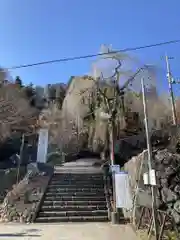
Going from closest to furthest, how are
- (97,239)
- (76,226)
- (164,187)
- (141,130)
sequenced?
(97,239) → (164,187) → (76,226) → (141,130)

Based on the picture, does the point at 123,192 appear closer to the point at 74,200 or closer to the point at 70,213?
the point at 70,213

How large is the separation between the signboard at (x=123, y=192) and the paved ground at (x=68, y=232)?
71 centimetres

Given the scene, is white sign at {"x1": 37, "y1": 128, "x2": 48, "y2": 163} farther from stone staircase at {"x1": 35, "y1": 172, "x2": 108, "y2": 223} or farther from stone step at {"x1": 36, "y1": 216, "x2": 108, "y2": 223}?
stone step at {"x1": 36, "y1": 216, "x2": 108, "y2": 223}

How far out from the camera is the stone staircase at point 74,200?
33.2ft

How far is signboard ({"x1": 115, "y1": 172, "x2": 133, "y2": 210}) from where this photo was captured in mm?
9266

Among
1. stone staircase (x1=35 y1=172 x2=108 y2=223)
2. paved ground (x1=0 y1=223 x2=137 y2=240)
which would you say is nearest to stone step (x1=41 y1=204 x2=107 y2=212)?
stone staircase (x1=35 y1=172 x2=108 y2=223)

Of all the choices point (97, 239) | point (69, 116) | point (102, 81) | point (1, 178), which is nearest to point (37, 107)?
point (69, 116)

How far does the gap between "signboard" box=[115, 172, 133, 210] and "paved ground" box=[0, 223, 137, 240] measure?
2.32 ft

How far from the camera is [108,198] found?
37.9 ft

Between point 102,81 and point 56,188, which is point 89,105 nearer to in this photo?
point 102,81

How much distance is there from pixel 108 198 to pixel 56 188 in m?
2.50

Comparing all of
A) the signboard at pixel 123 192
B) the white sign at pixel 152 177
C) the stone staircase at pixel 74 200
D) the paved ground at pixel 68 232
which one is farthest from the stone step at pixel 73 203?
the white sign at pixel 152 177

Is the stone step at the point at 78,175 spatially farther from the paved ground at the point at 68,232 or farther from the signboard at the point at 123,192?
the paved ground at the point at 68,232

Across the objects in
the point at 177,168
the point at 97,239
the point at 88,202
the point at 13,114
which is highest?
the point at 13,114
